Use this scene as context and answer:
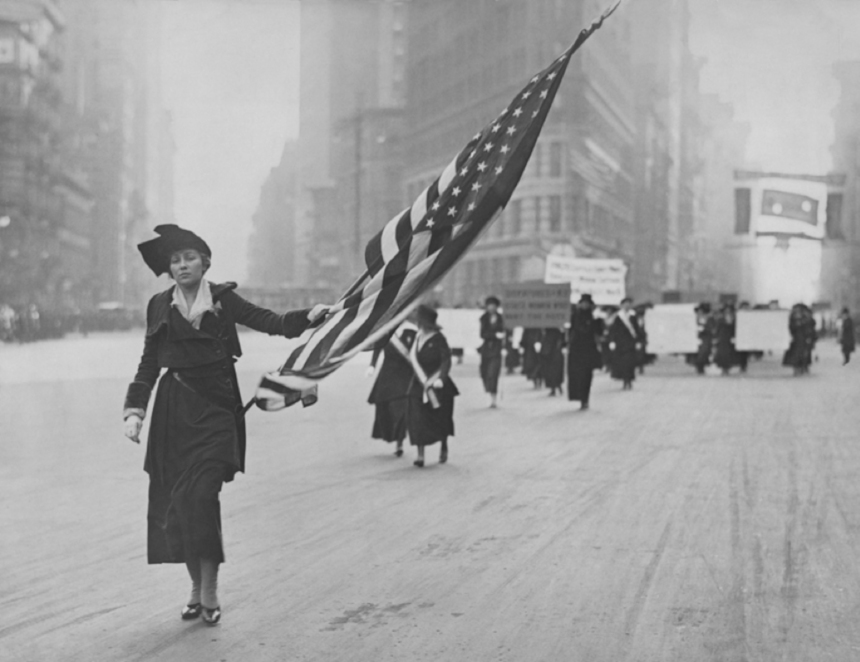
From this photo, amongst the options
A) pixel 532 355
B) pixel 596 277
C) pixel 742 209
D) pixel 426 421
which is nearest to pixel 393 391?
pixel 426 421

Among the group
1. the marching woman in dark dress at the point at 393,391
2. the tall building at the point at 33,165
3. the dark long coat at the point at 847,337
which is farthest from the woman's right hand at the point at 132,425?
the tall building at the point at 33,165

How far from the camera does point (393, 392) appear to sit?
1109cm

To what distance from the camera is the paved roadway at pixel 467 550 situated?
16.3 feet

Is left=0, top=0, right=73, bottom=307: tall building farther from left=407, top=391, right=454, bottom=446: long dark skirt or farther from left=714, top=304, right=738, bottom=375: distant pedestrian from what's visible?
left=407, top=391, right=454, bottom=446: long dark skirt

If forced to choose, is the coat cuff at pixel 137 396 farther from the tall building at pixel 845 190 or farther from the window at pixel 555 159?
the window at pixel 555 159

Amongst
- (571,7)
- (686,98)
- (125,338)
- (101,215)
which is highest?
Result: (571,7)

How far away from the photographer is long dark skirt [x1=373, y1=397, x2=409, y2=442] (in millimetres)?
11297

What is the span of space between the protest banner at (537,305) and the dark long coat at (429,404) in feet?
28.2

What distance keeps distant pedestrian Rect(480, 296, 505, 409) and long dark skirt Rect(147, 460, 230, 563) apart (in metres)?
12.6

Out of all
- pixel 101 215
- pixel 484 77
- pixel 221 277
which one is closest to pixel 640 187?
pixel 484 77

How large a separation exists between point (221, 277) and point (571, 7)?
55.9 feet

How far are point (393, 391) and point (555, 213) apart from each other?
37629 millimetres

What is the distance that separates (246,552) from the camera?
6812mm

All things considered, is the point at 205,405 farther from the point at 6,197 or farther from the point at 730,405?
the point at 6,197
